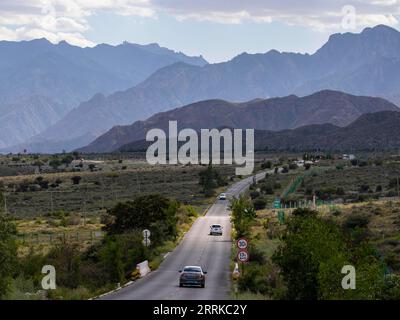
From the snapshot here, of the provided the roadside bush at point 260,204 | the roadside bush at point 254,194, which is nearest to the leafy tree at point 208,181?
the roadside bush at point 254,194

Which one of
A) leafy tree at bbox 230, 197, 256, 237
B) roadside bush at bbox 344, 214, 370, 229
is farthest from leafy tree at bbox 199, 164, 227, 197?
roadside bush at bbox 344, 214, 370, 229

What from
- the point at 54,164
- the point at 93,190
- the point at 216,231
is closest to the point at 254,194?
the point at 93,190

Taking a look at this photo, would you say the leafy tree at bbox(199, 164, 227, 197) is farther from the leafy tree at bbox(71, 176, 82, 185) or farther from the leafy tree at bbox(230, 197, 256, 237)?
the leafy tree at bbox(230, 197, 256, 237)

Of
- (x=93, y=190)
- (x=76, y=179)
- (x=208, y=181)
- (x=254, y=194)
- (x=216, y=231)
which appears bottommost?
(x=216, y=231)

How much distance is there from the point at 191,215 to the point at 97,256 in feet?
122

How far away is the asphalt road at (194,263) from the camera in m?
30.9

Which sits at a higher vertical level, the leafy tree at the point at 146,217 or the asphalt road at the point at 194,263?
the leafy tree at the point at 146,217

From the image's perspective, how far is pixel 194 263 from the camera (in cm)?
4506

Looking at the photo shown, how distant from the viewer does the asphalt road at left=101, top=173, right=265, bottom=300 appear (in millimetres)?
30938

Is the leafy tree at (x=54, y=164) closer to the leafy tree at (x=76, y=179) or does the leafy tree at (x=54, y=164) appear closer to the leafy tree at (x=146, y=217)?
the leafy tree at (x=76, y=179)

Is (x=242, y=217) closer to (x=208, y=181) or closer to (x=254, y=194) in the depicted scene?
(x=254, y=194)
